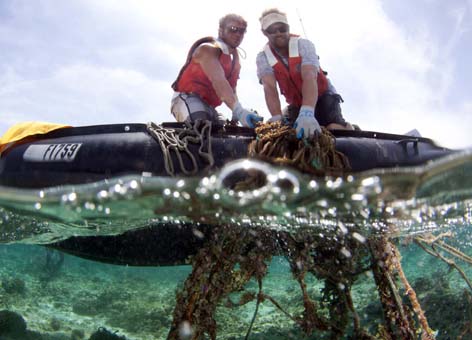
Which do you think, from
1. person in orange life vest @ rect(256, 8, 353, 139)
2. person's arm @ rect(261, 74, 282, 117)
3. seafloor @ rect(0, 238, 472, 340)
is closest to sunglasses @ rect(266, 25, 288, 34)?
person in orange life vest @ rect(256, 8, 353, 139)

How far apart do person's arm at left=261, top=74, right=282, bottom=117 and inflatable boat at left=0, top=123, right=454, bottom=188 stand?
0.90 meters

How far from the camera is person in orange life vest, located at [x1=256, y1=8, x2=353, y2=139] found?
486cm

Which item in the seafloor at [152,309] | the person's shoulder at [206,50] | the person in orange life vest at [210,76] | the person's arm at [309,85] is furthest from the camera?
the seafloor at [152,309]

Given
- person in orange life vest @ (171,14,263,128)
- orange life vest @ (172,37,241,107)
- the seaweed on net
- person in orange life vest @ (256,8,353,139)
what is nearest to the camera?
the seaweed on net

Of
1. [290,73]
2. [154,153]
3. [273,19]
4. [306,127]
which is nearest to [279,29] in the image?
[273,19]

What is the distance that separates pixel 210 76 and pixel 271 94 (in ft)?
2.89

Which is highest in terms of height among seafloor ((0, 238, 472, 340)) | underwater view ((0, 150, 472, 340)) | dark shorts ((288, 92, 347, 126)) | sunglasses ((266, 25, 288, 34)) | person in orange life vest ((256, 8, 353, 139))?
sunglasses ((266, 25, 288, 34))

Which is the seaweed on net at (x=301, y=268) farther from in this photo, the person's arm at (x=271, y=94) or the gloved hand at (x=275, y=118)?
the person's arm at (x=271, y=94)

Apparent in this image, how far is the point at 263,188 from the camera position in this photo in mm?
3473

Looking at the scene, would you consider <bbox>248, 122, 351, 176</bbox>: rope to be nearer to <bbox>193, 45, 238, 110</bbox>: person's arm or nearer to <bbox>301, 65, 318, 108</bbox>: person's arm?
<bbox>301, 65, 318, 108</bbox>: person's arm

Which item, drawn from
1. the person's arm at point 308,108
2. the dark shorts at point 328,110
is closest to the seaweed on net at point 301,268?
the person's arm at point 308,108

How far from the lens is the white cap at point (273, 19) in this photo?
16.4 feet

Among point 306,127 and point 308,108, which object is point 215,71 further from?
point 306,127

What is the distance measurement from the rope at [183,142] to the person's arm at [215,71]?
0.78m
